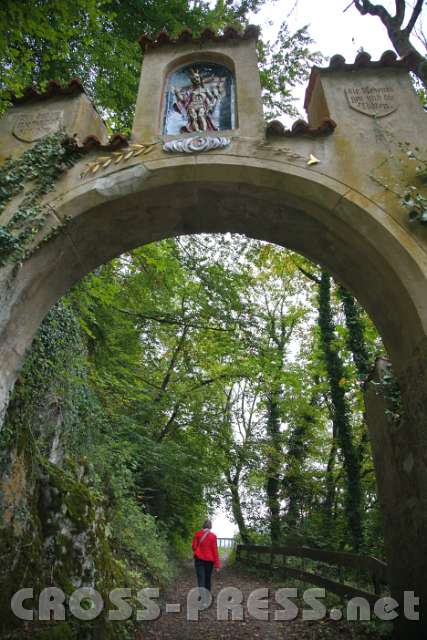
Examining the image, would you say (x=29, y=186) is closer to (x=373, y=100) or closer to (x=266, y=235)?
(x=266, y=235)

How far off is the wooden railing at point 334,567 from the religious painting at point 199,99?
18.1 feet

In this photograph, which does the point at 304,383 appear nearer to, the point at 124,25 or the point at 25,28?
the point at 124,25

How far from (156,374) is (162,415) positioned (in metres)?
1.71

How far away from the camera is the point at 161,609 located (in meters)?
6.83

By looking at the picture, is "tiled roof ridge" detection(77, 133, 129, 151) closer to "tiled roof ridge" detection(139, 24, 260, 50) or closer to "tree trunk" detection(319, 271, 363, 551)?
"tiled roof ridge" detection(139, 24, 260, 50)

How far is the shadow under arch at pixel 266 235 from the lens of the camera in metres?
3.69

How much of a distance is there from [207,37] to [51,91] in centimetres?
204

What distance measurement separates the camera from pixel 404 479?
4141mm

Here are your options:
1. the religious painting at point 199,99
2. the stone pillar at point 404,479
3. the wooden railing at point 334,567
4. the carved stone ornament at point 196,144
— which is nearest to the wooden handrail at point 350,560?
the wooden railing at point 334,567

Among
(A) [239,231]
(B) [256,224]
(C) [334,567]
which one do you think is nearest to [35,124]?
(A) [239,231]

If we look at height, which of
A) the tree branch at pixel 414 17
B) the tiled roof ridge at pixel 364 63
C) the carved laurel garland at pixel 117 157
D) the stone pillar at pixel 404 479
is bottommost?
the stone pillar at pixel 404 479

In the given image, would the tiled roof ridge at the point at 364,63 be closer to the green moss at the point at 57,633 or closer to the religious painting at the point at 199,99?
the religious painting at the point at 199,99

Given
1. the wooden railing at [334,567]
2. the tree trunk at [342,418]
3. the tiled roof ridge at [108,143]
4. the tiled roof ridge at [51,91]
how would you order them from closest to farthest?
the tiled roof ridge at [108,143] → the tiled roof ridge at [51,91] → the wooden railing at [334,567] → the tree trunk at [342,418]

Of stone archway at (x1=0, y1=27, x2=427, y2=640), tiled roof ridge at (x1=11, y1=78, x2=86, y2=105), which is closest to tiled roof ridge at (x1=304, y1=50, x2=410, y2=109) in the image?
stone archway at (x1=0, y1=27, x2=427, y2=640)
